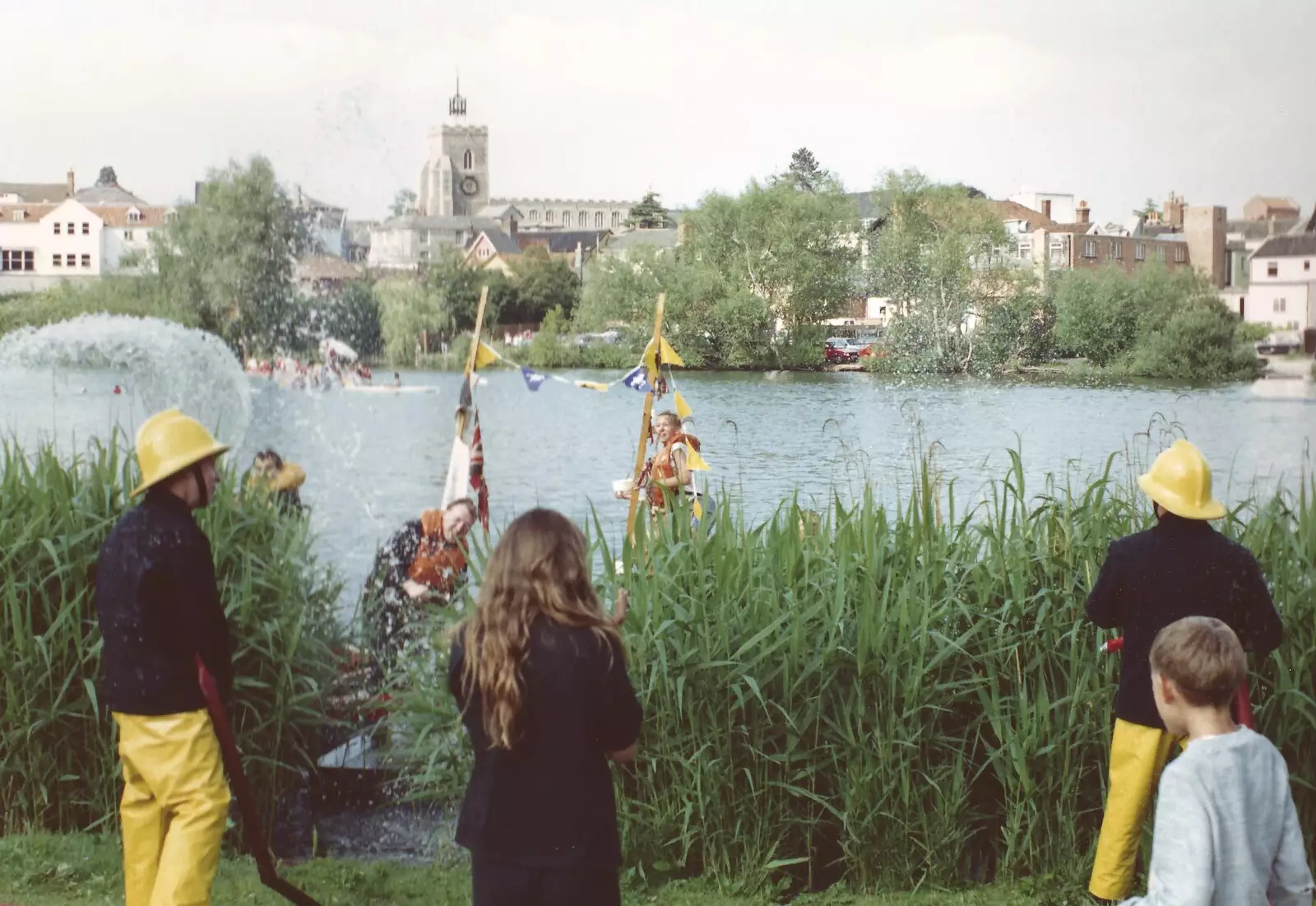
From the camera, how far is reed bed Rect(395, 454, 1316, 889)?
3711 mm

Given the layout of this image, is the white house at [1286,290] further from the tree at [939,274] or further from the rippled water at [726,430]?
the tree at [939,274]

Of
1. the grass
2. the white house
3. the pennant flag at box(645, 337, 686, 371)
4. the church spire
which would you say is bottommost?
the grass

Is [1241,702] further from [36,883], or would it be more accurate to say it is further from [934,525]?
[36,883]

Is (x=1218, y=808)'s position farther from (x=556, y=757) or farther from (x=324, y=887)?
(x=324, y=887)

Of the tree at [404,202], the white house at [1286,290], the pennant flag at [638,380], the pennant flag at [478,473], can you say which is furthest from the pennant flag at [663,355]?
the white house at [1286,290]

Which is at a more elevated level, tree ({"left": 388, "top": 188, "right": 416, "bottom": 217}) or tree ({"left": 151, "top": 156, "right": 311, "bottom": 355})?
tree ({"left": 388, "top": 188, "right": 416, "bottom": 217})

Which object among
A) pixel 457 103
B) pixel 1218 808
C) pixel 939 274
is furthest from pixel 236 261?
pixel 1218 808

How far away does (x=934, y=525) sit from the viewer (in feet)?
13.9

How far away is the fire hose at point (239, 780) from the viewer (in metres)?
2.89

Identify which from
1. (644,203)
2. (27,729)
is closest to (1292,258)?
(644,203)

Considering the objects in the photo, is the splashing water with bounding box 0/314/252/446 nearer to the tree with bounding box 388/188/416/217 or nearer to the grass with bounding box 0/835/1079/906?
the tree with bounding box 388/188/416/217

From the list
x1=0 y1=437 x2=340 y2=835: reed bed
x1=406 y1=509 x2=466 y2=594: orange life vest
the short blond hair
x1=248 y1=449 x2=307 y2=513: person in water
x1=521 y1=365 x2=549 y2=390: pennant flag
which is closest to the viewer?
the short blond hair

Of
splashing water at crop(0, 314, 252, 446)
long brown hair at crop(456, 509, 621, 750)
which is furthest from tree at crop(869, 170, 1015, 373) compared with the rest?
long brown hair at crop(456, 509, 621, 750)

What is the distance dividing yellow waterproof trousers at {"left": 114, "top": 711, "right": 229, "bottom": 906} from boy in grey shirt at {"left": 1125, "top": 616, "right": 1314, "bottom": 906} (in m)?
1.79
